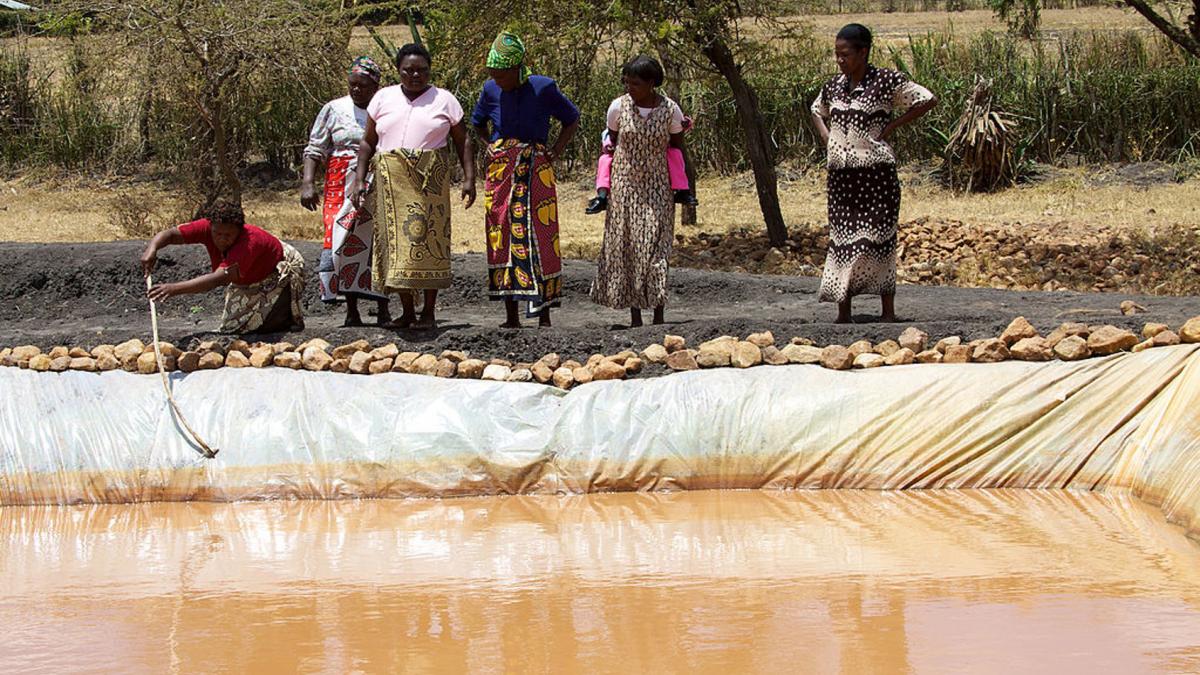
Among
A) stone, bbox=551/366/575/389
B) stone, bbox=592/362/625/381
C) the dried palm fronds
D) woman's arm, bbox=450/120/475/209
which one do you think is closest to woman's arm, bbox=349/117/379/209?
woman's arm, bbox=450/120/475/209

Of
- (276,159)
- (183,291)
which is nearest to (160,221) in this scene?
(276,159)

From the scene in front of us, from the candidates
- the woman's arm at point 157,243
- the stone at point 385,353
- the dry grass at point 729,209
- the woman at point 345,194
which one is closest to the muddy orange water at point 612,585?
the stone at point 385,353

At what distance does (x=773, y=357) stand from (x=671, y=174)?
122cm

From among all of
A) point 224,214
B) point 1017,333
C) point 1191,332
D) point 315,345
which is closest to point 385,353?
point 315,345

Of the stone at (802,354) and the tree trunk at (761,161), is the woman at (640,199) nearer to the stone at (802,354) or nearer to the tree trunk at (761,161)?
the stone at (802,354)

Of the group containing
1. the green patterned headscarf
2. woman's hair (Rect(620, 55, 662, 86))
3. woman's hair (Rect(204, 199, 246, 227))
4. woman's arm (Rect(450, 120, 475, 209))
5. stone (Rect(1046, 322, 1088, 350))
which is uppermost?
the green patterned headscarf

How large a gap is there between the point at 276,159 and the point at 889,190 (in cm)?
1194

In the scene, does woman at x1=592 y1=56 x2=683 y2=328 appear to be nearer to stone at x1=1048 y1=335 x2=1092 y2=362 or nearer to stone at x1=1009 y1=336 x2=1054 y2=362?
stone at x1=1009 y1=336 x2=1054 y2=362

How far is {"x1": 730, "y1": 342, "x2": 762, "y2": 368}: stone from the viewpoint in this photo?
5.95 meters

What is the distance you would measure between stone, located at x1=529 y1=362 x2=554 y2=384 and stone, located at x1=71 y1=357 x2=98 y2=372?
1.93 m

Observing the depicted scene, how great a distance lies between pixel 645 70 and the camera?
657 centimetres

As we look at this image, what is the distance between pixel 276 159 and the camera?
56.4 feet

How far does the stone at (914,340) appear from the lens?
19.6 ft

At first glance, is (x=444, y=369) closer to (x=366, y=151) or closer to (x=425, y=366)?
(x=425, y=366)
